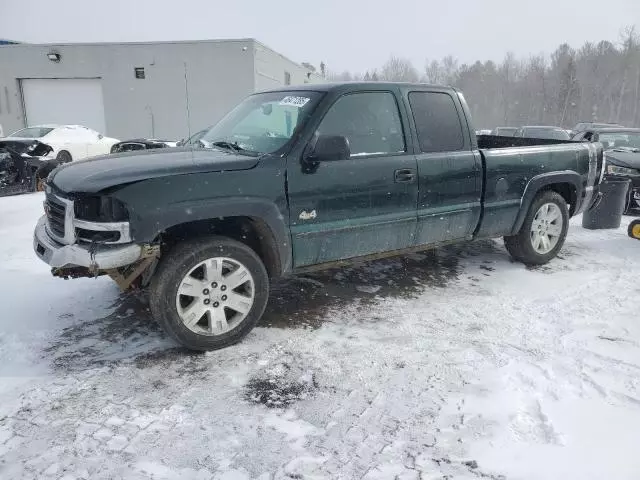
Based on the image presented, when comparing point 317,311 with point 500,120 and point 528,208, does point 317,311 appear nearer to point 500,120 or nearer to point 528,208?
point 528,208

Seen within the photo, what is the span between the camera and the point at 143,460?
2.37 metres

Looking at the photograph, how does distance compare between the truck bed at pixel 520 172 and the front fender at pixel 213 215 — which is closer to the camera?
the front fender at pixel 213 215

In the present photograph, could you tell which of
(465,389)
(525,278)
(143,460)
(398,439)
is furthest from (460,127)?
(143,460)

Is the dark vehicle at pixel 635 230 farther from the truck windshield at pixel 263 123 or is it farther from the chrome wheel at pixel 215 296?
the chrome wheel at pixel 215 296

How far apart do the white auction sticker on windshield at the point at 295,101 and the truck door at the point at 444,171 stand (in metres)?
0.98

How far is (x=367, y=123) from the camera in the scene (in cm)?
399

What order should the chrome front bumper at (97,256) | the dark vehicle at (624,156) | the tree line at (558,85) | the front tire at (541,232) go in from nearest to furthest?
the chrome front bumper at (97,256) → the front tire at (541,232) → the dark vehicle at (624,156) → the tree line at (558,85)

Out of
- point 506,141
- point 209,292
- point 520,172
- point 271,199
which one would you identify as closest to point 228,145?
point 271,199

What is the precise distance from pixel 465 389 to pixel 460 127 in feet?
8.35

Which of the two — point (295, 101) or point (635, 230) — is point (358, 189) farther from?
point (635, 230)

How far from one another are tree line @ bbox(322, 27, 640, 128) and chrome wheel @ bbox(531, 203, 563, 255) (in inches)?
1914

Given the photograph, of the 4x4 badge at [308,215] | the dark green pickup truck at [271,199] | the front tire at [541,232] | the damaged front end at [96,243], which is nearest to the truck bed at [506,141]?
the front tire at [541,232]

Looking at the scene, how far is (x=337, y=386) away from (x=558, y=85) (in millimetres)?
76664

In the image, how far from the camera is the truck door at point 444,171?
4230mm
